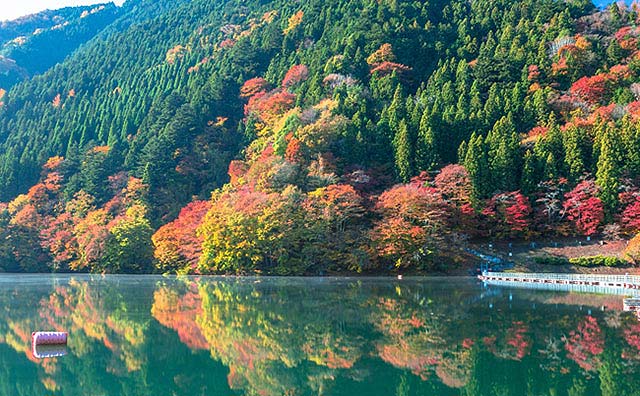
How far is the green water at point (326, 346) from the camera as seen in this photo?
1304 centimetres

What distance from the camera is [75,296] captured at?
3130 cm

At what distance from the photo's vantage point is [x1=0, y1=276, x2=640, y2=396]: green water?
1304 centimetres

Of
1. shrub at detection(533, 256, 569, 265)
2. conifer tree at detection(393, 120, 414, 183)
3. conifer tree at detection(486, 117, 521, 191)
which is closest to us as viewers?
shrub at detection(533, 256, 569, 265)

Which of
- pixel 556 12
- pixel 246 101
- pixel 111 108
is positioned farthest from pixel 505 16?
pixel 111 108

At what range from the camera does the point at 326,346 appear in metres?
16.8

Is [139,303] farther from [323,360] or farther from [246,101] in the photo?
[246,101]

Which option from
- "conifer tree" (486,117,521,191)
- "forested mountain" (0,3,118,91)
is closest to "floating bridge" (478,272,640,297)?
"conifer tree" (486,117,521,191)

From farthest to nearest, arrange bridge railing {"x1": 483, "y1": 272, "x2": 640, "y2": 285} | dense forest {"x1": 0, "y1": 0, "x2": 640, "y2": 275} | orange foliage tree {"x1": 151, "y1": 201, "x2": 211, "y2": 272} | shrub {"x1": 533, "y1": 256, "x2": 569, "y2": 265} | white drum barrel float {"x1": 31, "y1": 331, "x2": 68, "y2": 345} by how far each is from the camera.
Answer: orange foliage tree {"x1": 151, "y1": 201, "x2": 211, "y2": 272} → dense forest {"x1": 0, "y1": 0, "x2": 640, "y2": 275} → shrub {"x1": 533, "y1": 256, "x2": 569, "y2": 265} → bridge railing {"x1": 483, "y1": 272, "x2": 640, "y2": 285} → white drum barrel float {"x1": 31, "y1": 331, "x2": 68, "y2": 345}

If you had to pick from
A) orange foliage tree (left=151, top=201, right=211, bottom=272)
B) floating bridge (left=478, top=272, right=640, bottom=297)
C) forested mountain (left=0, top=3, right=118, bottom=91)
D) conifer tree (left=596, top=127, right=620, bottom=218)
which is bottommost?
floating bridge (left=478, top=272, right=640, bottom=297)

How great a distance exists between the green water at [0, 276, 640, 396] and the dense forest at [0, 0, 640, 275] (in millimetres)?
18219

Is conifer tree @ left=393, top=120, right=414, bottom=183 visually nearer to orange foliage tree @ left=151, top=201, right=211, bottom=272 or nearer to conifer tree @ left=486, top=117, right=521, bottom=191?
conifer tree @ left=486, top=117, right=521, bottom=191

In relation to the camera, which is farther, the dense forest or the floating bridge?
the dense forest

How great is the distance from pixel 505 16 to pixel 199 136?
39.7 meters

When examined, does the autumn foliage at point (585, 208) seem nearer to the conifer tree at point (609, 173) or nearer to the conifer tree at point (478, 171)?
the conifer tree at point (609, 173)
